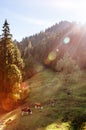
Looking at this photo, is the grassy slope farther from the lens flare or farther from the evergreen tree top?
the lens flare

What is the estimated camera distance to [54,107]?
49.1m

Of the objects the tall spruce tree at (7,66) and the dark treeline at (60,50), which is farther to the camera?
the dark treeline at (60,50)

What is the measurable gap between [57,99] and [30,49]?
104965 mm

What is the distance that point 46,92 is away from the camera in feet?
212

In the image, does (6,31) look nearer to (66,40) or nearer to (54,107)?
(54,107)

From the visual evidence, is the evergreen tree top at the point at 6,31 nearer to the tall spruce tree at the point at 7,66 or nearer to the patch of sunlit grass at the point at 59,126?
the tall spruce tree at the point at 7,66

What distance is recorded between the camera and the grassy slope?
4000 cm

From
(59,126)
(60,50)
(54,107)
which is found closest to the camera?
(59,126)

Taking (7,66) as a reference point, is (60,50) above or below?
above

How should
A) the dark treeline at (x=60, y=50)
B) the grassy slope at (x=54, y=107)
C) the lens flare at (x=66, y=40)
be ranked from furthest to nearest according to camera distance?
the lens flare at (x=66, y=40) < the dark treeline at (x=60, y=50) < the grassy slope at (x=54, y=107)

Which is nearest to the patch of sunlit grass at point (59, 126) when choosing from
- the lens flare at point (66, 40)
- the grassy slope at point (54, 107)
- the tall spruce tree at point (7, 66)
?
the grassy slope at point (54, 107)

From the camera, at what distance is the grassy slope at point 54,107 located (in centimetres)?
4000

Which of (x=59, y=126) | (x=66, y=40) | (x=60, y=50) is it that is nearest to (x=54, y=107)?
(x=59, y=126)

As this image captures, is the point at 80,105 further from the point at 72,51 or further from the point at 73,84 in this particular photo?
the point at 72,51
